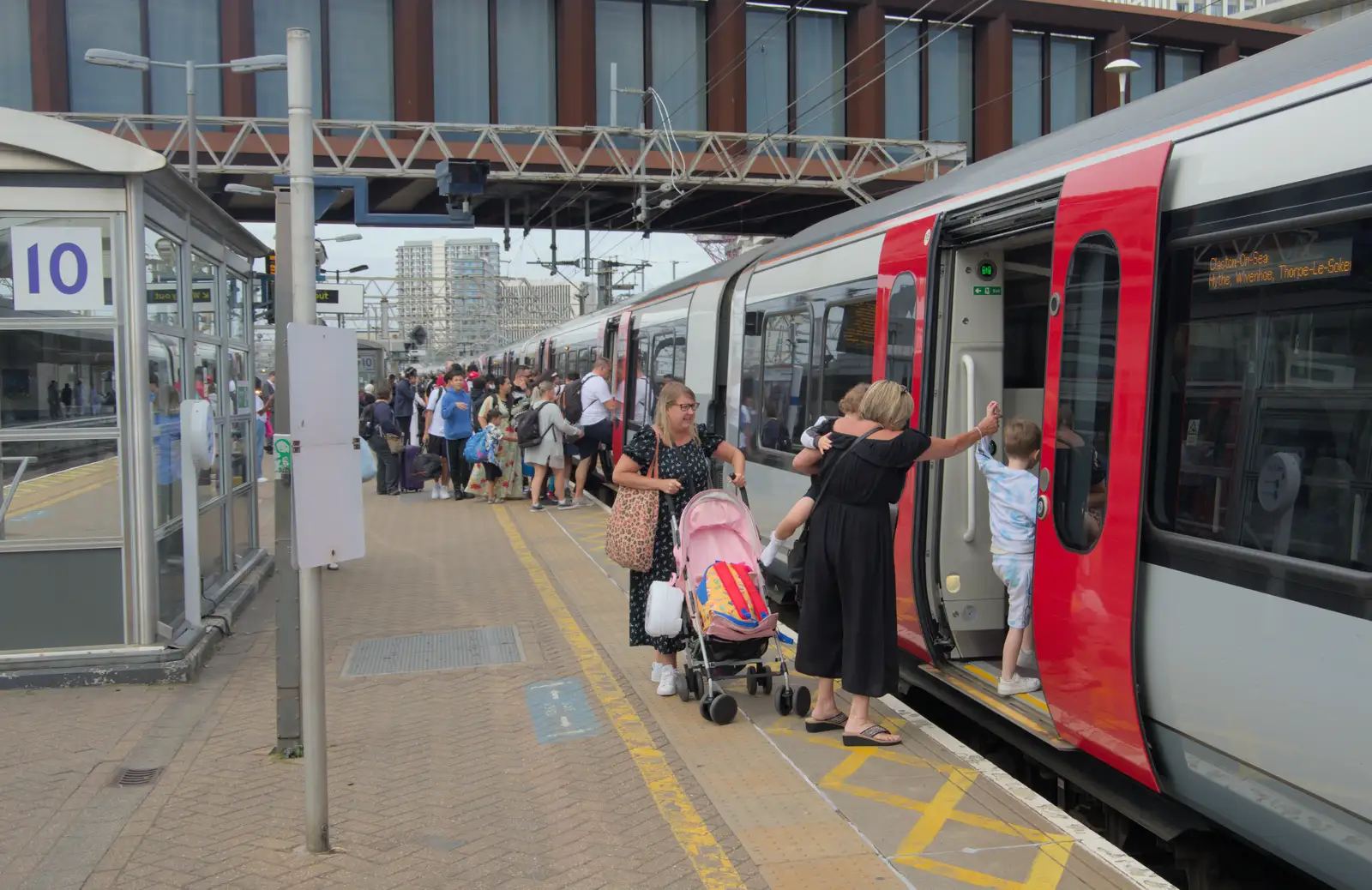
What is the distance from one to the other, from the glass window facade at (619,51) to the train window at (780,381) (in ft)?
71.8

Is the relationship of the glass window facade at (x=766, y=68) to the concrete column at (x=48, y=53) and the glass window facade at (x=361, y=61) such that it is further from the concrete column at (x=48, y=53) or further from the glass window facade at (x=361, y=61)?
the concrete column at (x=48, y=53)

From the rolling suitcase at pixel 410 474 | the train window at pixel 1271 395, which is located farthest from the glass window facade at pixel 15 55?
the train window at pixel 1271 395

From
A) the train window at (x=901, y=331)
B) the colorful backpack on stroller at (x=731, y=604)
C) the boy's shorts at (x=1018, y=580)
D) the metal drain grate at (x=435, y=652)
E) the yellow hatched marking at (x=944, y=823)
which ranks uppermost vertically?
the train window at (x=901, y=331)

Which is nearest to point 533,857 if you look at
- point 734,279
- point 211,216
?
point 211,216

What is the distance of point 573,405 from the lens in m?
15.4

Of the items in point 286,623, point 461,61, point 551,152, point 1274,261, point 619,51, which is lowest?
point 286,623

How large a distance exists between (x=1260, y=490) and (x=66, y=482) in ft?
19.9

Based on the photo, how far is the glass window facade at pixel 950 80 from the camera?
3209 centimetres

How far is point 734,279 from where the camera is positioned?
11.7 meters

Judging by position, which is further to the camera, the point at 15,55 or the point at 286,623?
the point at 15,55

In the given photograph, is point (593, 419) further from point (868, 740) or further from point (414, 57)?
point (414, 57)

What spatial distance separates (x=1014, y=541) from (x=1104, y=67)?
30582 mm

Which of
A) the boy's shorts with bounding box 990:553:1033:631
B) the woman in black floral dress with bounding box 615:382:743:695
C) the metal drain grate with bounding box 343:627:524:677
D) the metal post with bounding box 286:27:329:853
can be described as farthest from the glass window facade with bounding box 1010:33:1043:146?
the metal post with bounding box 286:27:329:853

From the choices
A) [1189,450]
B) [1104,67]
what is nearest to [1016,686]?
[1189,450]
